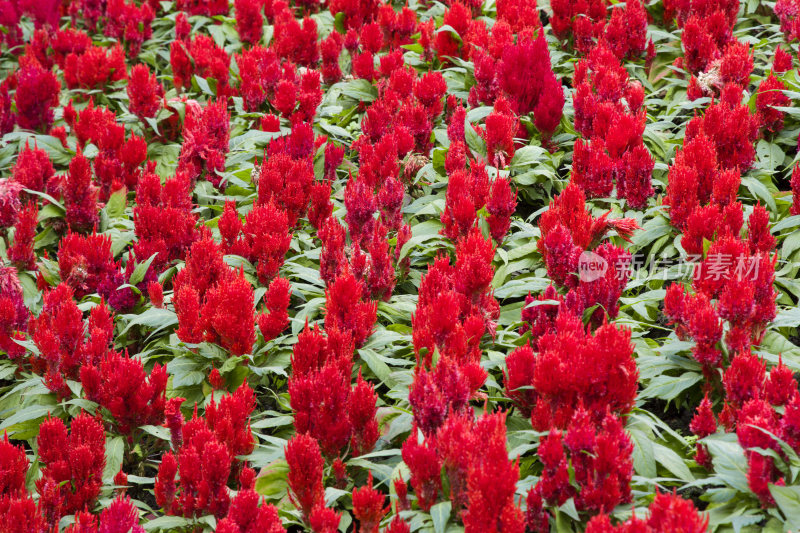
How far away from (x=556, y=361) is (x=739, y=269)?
35.7 inches

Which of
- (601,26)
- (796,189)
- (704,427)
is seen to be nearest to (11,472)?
(704,427)

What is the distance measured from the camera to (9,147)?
5.86 meters

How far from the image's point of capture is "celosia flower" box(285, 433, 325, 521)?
277 cm

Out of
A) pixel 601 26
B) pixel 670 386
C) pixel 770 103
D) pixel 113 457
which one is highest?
pixel 601 26

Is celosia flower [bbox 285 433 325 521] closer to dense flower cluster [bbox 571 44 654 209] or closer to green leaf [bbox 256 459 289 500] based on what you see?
green leaf [bbox 256 459 289 500]

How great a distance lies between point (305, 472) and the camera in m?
2.78

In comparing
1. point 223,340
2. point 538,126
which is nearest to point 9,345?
point 223,340

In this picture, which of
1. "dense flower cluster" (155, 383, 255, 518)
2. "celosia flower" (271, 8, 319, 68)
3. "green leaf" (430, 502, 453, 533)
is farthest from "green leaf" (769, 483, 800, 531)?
"celosia flower" (271, 8, 319, 68)

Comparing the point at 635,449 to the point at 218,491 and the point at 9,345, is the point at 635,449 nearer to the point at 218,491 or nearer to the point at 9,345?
the point at 218,491

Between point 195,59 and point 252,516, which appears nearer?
point 252,516

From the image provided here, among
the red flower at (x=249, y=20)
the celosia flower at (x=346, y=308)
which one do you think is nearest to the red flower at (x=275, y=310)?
the celosia flower at (x=346, y=308)

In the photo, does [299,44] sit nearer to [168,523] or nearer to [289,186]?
[289,186]

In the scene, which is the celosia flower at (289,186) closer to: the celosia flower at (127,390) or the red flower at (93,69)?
the celosia flower at (127,390)

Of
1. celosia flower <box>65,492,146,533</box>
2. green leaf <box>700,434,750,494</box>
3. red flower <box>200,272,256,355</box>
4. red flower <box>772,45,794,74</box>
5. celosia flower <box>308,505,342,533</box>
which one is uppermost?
red flower <box>772,45,794,74</box>
